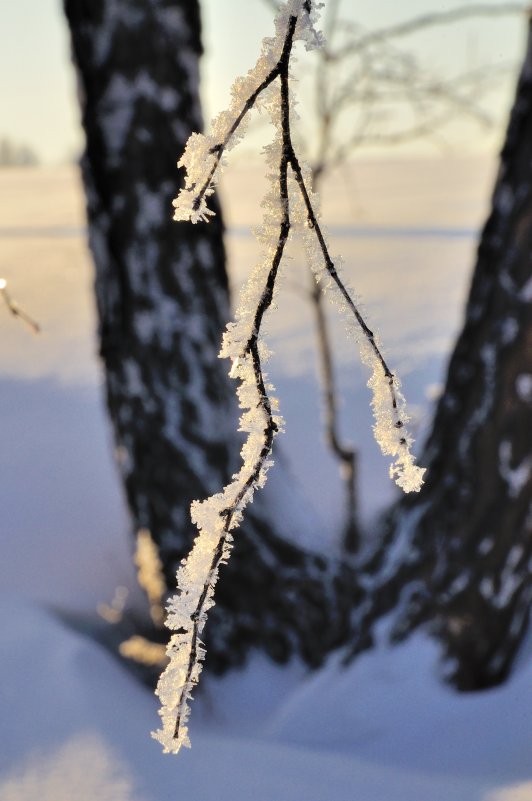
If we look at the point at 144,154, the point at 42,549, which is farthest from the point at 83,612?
the point at 144,154

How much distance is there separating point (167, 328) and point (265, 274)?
1.59 m

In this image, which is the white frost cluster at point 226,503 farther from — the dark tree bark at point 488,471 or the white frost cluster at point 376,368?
the dark tree bark at point 488,471

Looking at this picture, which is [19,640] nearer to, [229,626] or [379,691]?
[229,626]

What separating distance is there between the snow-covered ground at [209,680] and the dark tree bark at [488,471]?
0.11 m

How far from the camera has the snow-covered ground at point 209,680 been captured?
5.34 feet

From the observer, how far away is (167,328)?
6.89ft

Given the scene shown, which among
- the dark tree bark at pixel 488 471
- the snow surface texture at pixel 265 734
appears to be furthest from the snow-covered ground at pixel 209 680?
the dark tree bark at pixel 488 471

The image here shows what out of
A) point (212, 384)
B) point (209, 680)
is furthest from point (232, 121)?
point (209, 680)

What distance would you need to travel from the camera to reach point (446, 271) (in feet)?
23.0

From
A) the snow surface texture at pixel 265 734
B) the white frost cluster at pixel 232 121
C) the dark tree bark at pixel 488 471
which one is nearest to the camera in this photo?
the white frost cluster at pixel 232 121

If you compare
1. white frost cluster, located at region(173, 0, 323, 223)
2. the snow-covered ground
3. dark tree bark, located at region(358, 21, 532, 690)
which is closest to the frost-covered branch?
white frost cluster, located at region(173, 0, 323, 223)

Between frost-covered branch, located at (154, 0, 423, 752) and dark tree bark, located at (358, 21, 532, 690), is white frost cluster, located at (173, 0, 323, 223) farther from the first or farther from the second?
dark tree bark, located at (358, 21, 532, 690)

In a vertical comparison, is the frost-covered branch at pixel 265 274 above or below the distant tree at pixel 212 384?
above

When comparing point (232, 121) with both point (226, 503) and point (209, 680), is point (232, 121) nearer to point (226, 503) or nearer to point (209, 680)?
point (226, 503)
